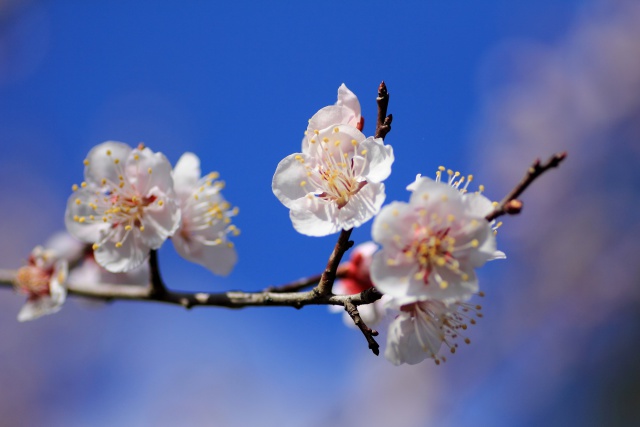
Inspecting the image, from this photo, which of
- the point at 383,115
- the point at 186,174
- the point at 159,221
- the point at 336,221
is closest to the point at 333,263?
the point at 336,221

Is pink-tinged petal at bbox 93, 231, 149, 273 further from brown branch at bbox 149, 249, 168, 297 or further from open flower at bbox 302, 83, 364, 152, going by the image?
open flower at bbox 302, 83, 364, 152

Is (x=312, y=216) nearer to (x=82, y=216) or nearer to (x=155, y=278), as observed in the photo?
(x=155, y=278)

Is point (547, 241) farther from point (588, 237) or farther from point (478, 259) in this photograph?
point (478, 259)

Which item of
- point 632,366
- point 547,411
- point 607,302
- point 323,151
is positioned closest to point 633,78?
point 607,302

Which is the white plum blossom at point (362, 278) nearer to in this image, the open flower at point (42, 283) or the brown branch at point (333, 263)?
the brown branch at point (333, 263)

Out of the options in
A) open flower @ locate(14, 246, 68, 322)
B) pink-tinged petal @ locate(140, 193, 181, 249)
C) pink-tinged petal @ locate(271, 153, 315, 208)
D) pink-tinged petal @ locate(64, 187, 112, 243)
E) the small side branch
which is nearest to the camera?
the small side branch

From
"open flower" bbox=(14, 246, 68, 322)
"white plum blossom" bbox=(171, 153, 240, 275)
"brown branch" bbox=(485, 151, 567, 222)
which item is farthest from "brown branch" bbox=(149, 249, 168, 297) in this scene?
"brown branch" bbox=(485, 151, 567, 222)

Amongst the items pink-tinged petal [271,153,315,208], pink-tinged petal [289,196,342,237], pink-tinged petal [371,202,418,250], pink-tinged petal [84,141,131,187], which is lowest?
pink-tinged petal [371,202,418,250]

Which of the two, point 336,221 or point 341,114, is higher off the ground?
point 341,114
